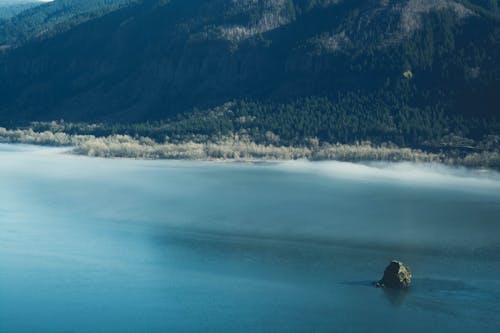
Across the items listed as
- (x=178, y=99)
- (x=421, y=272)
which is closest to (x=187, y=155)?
(x=178, y=99)

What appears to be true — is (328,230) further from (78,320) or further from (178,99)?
(178,99)

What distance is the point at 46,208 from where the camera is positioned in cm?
7250

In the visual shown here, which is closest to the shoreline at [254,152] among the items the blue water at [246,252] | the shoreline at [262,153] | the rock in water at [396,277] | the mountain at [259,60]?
the shoreline at [262,153]

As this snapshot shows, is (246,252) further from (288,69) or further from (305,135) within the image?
(288,69)

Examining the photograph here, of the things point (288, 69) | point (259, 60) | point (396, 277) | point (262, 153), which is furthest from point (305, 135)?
point (396, 277)

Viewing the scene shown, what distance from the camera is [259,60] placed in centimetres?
14075

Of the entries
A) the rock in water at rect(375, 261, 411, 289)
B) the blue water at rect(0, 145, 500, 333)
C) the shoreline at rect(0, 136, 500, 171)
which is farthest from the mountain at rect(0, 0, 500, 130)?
the rock in water at rect(375, 261, 411, 289)

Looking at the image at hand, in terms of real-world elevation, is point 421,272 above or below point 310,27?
below

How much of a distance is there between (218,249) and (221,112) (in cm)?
7364

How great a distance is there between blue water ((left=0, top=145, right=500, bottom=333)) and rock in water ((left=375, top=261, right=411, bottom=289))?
0.79 m

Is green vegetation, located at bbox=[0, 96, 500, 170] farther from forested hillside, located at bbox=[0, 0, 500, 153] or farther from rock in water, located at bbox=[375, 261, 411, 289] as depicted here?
rock in water, located at bbox=[375, 261, 411, 289]

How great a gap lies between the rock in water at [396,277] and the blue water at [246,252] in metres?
0.79

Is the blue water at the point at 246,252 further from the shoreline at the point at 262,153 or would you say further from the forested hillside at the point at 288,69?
the forested hillside at the point at 288,69

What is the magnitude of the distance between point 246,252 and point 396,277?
1152 cm
